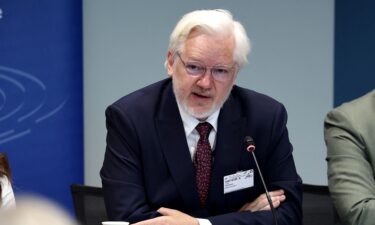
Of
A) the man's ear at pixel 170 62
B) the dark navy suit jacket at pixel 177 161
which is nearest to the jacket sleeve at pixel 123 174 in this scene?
the dark navy suit jacket at pixel 177 161

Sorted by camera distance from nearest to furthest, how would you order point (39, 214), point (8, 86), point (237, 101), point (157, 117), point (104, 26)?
1. point (39, 214)
2. point (157, 117)
3. point (237, 101)
4. point (8, 86)
5. point (104, 26)

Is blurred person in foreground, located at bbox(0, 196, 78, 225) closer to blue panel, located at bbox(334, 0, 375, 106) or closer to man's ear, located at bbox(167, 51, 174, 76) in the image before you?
man's ear, located at bbox(167, 51, 174, 76)

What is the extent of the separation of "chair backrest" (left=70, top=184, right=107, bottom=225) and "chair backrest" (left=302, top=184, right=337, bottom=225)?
2.99ft

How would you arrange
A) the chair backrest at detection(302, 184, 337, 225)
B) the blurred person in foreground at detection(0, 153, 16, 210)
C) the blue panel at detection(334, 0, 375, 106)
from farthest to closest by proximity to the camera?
the blue panel at detection(334, 0, 375, 106)
the blurred person in foreground at detection(0, 153, 16, 210)
the chair backrest at detection(302, 184, 337, 225)

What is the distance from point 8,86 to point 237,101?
1733mm

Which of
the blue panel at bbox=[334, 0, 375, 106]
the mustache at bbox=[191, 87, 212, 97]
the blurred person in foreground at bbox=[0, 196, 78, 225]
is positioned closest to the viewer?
the blurred person in foreground at bbox=[0, 196, 78, 225]

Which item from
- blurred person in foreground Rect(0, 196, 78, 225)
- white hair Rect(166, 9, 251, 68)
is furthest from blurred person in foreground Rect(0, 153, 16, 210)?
blurred person in foreground Rect(0, 196, 78, 225)

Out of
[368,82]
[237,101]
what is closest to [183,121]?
[237,101]

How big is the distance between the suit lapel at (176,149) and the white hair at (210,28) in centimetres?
24

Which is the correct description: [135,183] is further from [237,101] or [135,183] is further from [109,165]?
[237,101]

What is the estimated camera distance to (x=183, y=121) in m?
2.32

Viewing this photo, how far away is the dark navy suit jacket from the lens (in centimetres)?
218

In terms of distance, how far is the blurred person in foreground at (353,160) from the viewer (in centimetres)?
218

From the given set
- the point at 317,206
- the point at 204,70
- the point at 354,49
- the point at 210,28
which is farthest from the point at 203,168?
the point at 354,49
